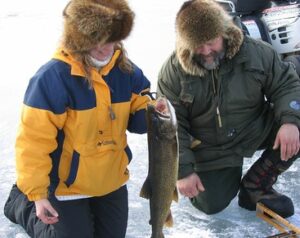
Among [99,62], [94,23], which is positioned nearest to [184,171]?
[99,62]

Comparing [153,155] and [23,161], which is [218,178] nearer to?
[153,155]

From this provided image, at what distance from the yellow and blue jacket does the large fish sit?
1.26 ft

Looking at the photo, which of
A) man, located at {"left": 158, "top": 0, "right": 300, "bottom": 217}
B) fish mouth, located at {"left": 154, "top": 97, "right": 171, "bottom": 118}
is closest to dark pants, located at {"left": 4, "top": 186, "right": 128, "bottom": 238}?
man, located at {"left": 158, "top": 0, "right": 300, "bottom": 217}

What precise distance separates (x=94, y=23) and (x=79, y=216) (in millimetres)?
1147

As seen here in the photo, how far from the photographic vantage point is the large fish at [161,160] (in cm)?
233

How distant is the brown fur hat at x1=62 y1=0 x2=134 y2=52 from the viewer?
2.48 m

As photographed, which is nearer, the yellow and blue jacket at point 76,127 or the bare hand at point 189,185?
the yellow and blue jacket at point 76,127

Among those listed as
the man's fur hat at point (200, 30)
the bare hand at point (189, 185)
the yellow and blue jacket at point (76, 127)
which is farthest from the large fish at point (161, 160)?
the man's fur hat at point (200, 30)

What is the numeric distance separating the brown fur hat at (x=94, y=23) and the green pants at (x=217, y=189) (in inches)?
55.5

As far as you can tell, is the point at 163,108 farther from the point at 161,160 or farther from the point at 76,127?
the point at 76,127

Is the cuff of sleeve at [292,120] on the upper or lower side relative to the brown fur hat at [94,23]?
lower

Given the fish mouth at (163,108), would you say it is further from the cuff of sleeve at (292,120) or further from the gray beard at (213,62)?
the cuff of sleeve at (292,120)

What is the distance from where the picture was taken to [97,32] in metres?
2.49

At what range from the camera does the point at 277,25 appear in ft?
17.3
